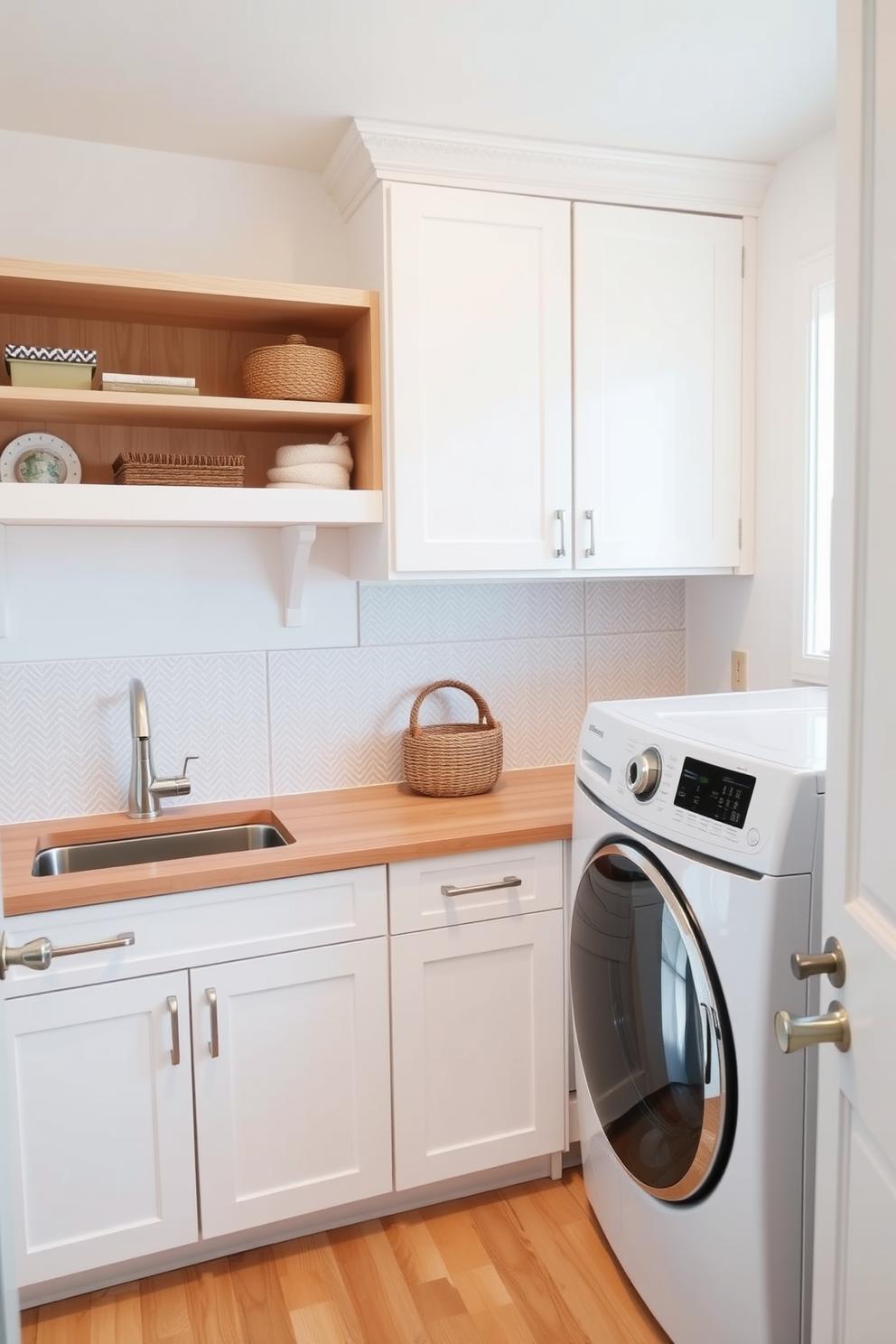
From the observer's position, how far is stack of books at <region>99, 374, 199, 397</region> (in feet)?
6.33

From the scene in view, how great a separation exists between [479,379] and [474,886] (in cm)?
109

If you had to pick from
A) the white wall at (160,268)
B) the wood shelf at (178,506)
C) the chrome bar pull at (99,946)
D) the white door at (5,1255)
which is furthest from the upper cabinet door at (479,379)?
the white door at (5,1255)

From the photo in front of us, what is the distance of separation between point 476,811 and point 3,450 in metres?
1.26

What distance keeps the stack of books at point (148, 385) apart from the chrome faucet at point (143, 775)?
62 cm

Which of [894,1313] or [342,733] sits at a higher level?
[342,733]

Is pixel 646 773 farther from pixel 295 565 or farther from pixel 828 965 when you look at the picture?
pixel 295 565

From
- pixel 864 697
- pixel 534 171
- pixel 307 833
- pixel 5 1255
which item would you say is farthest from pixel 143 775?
pixel 864 697

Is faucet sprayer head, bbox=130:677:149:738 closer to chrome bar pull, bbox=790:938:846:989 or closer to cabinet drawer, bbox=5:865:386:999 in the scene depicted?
cabinet drawer, bbox=5:865:386:999

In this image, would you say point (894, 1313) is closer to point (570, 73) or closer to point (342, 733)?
point (342, 733)

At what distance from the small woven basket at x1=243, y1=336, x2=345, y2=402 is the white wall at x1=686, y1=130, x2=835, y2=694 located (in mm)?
1060

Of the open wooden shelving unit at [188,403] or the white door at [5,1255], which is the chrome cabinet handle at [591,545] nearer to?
the open wooden shelving unit at [188,403]

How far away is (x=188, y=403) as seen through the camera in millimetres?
1947

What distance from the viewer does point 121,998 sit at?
1.77 m

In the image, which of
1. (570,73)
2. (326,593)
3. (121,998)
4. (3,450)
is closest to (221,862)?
(121,998)
